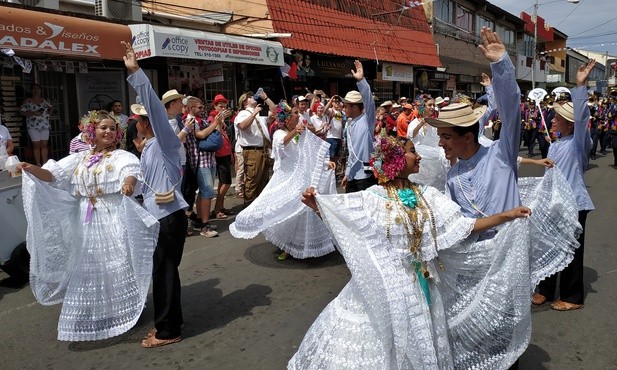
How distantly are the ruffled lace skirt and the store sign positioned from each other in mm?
17010

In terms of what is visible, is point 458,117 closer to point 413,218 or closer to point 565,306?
point 413,218

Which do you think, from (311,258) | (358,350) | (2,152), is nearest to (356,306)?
(358,350)

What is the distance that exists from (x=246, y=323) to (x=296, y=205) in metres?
1.74

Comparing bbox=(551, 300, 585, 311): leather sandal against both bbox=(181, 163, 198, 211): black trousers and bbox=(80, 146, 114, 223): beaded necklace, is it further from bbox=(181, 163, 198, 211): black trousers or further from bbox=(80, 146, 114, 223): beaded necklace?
bbox=(181, 163, 198, 211): black trousers

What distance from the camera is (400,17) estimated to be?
2189 centimetres

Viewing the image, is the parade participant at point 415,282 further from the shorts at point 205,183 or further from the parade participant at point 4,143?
the parade participant at point 4,143

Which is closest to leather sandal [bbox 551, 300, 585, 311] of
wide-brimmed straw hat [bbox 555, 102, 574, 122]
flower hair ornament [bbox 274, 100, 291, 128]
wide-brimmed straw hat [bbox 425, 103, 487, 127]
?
wide-brimmed straw hat [bbox 555, 102, 574, 122]

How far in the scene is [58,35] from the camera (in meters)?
8.48

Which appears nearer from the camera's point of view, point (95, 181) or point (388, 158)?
point (388, 158)

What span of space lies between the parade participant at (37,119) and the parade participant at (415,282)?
8383 mm

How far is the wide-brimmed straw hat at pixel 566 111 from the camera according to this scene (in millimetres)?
4398

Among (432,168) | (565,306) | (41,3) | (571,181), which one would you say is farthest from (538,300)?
(41,3)

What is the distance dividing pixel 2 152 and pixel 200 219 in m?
2.89

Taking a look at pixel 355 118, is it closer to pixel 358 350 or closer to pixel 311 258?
pixel 311 258
